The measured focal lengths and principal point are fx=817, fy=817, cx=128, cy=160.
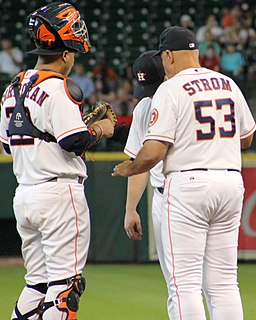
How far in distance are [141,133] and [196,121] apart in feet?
2.46

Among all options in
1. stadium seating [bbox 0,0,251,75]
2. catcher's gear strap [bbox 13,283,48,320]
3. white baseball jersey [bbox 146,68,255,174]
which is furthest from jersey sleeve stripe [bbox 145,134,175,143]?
stadium seating [bbox 0,0,251,75]

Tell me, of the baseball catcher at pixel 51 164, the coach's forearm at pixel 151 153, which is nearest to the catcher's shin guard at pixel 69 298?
the baseball catcher at pixel 51 164

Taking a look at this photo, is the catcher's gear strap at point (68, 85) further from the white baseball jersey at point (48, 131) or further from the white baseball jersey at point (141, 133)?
the white baseball jersey at point (141, 133)

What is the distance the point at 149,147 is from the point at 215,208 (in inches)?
20.2

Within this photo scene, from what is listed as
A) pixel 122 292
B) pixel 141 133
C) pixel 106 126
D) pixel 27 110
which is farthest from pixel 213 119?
pixel 122 292

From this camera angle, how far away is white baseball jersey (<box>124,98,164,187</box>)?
5.22m

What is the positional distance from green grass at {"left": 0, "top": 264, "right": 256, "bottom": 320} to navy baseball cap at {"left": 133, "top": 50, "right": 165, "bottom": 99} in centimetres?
213

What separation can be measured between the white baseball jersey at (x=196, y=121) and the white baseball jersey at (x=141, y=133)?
0.54 m

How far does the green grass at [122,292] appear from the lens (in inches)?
268

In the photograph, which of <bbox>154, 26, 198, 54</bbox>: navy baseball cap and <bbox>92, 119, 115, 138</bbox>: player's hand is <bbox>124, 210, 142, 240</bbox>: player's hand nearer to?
<bbox>92, 119, 115, 138</bbox>: player's hand

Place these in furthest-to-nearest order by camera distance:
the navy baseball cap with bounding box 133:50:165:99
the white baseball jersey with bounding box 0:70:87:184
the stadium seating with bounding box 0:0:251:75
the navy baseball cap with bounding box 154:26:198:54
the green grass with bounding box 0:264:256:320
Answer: the stadium seating with bounding box 0:0:251:75
the green grass with bounding box 0:264:256:320
the navy baseball cap with bounding box 133:50:165:99
the navy baseball cap with bounding box 154:26:198:54
the white baseball jersey with bounding box 0:70:87:184

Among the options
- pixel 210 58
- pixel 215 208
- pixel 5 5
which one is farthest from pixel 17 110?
pixel 5 5

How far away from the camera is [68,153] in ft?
15.3

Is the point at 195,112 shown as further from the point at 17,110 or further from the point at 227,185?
the point at 17,110
